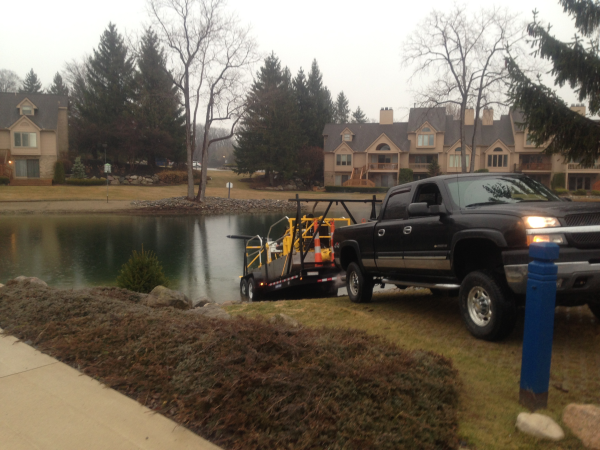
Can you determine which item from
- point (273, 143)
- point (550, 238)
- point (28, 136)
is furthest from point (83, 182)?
point (550, 238)

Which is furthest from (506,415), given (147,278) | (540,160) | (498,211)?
(540,160)

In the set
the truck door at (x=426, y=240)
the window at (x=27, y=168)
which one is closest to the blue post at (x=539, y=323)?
the truck door at (x=426, y=240)

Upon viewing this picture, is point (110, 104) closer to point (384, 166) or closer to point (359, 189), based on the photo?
point (359, 189)

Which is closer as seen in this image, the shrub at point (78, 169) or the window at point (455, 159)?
the shrub at point (78, 169)

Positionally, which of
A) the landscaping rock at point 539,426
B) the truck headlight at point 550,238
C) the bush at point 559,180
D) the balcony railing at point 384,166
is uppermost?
the balcony railing at point 384,166

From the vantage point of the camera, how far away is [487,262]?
6.16m

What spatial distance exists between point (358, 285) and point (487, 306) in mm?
3280

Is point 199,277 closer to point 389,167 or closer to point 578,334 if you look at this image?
point 578,334

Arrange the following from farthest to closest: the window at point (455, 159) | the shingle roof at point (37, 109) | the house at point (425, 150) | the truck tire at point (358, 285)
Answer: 1. the window at point (455, 159)
2. the house at point (425, 150)
3. the shingle roof at point (37, 109)
4. the truck tire at point (358, 285)

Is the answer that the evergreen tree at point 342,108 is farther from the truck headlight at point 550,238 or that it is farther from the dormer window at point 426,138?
the truck headlight at point 550,238

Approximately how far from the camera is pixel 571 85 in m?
15.0

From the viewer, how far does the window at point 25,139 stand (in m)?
57.0

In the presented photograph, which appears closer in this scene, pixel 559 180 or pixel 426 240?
pixel 426 240

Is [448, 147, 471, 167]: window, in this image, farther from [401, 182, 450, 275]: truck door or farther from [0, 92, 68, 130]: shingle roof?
[401, 182, 450, 275]: truck door
